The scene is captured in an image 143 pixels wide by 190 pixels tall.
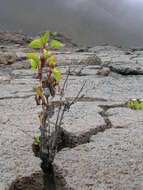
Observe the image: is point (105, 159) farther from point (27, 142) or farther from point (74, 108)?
point (74, 108)

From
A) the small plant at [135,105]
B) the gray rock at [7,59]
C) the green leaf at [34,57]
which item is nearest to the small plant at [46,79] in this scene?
the green leaf at [34,57]

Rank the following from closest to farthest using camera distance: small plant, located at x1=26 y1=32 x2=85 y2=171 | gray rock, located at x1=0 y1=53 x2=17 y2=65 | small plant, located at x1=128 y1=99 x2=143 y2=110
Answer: small plant, located at x1=26 y1=32 x2=85 y2=171
small plant, located at x1=128 y1=99 x2=143 y2=110
gray rock, located at x1=0 y1=53 x2=17 y2=65

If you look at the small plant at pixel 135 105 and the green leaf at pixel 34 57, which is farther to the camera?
the small plant at pixel 135 105

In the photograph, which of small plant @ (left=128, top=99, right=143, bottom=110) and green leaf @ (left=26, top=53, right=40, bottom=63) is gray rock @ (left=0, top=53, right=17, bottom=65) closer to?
small plant @ (left=128, top=99, right=143, bottom=110)

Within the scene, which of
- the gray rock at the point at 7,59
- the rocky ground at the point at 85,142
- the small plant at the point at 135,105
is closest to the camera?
the rocky ground at the point at 85,142

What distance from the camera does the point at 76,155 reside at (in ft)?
4.73

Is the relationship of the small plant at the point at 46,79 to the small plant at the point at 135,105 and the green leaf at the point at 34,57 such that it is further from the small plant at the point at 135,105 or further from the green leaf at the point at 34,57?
the small plant at the point at 135,105

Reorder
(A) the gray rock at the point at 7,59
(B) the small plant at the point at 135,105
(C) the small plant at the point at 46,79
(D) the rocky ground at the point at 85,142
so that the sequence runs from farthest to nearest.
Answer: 1. (A) the gray rock at the point at 7,59
2. (B) the small plant at the point at 135,105
3. (D) the rocky ground at the point at 85,142
4. (C) the small plant at the point at 46,79

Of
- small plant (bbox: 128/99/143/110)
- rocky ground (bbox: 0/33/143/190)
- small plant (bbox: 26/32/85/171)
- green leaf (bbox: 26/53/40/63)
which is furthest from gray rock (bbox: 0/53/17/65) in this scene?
green leaf (bbox: 26/53/40/63)

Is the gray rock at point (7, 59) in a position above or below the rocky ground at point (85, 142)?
below

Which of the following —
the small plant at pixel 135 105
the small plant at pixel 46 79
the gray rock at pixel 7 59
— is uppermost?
the small plant at pixel 46 79

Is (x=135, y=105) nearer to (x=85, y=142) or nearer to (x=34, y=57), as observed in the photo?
(x=85, y=142)

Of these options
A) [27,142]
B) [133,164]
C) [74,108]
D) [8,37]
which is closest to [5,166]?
[27,142]

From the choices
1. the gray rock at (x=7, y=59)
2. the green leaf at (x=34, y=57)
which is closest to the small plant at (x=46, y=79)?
the green leaf at (x=34, y=57)
